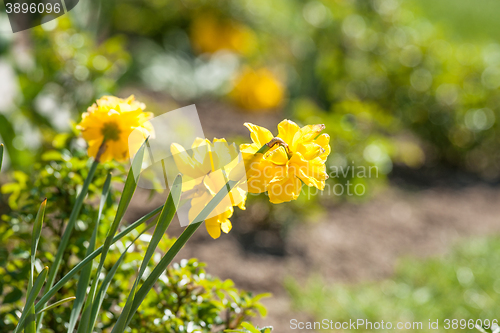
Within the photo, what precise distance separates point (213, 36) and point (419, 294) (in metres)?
3.97

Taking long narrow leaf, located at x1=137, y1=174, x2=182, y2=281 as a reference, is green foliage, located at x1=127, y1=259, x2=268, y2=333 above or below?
below

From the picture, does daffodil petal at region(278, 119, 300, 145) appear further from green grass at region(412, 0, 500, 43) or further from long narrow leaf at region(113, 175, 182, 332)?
green grass at region(412, 0, 500, 43)

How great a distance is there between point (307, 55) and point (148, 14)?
214 cm

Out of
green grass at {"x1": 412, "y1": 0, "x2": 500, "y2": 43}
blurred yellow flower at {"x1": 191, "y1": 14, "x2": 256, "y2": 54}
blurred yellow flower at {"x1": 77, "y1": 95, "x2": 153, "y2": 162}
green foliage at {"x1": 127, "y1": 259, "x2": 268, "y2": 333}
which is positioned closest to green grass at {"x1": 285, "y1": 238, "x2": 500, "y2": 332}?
green foliage at {"x1": 127, "y1": 259, "x2": 268, "y2": 333}

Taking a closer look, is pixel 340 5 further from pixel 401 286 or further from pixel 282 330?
pixel 282 330

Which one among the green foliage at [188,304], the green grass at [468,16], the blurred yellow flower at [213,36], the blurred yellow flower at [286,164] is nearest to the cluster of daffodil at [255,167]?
the blurred yellow flower at [286,164]

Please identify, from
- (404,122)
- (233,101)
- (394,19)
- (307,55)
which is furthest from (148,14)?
(404,122)

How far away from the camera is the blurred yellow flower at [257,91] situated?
4055mm

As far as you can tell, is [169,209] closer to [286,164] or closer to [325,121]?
[286,164]

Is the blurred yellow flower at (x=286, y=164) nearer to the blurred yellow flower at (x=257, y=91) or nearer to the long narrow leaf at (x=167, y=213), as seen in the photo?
the long narrow leaf at (x=167, y=213)

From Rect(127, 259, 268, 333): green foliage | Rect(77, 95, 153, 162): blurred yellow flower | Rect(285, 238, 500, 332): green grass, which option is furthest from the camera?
Rect(285, 238, 500, 332): green grass

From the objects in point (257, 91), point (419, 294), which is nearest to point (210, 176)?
point (419, 294)

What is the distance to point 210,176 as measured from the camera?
72 cm

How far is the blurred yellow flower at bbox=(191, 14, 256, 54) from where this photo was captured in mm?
5086
